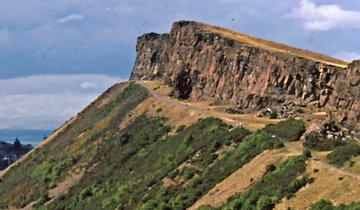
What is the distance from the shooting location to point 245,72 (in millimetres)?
94375

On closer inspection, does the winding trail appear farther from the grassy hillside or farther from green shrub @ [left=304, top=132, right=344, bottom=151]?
green shrub @ [left=304, top=132, right=344, bottom=151]

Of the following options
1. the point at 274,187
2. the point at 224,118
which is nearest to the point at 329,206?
the point at 274,187

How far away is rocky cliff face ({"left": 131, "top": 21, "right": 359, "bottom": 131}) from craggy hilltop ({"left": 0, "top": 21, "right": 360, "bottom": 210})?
0.53 ft

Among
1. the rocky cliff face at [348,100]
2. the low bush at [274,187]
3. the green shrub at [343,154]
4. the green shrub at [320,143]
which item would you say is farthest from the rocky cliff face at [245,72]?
the low bush at [274,187]

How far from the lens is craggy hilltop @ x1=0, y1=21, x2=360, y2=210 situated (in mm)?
48844

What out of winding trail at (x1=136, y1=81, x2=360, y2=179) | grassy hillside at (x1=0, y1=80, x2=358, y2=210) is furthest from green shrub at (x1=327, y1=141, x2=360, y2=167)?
winding trail at (x1=136, y1=81, x2=360, y2=179)

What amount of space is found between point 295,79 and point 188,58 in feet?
102

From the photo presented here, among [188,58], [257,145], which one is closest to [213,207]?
[257,145]

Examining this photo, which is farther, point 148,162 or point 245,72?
point 245,72

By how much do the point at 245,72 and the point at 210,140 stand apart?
24879mm

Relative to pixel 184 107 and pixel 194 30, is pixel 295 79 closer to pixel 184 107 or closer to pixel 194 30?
pixel 184 107

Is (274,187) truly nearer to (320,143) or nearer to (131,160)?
(320,143)

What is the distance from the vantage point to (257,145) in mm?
60812

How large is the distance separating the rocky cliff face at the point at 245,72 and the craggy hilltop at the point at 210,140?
0.16 m
